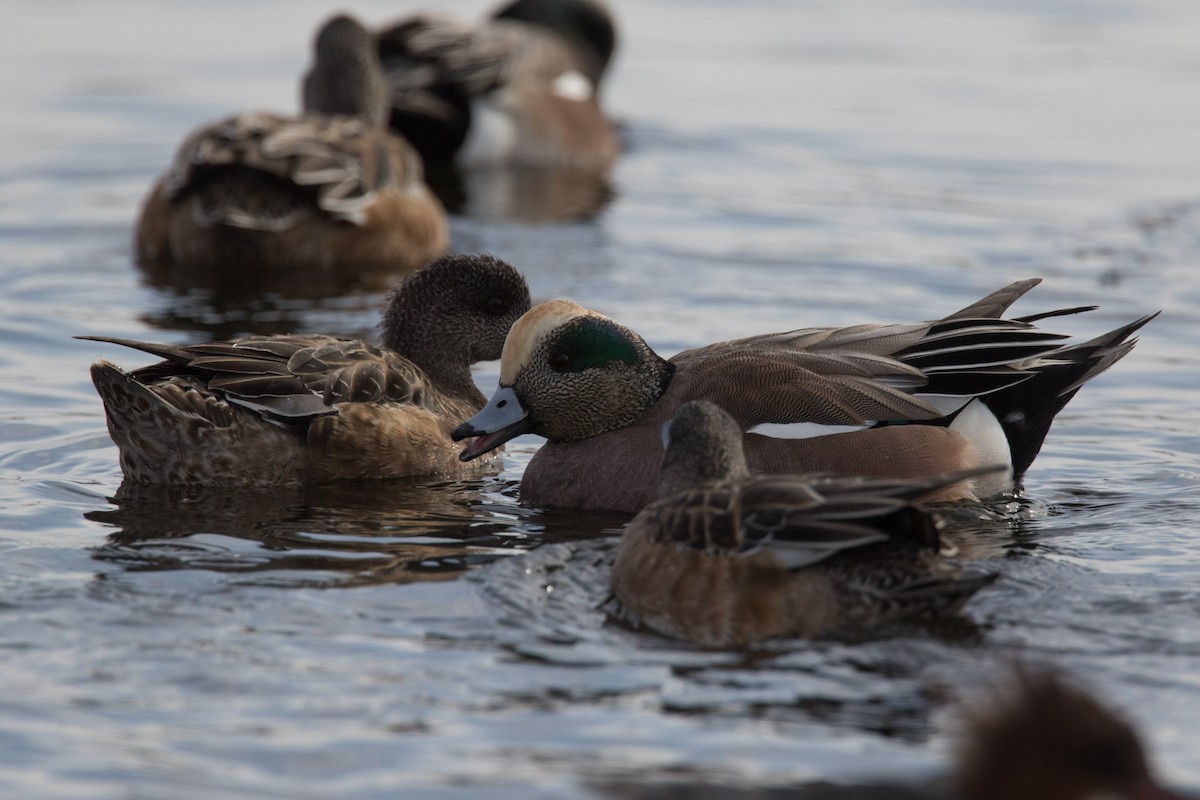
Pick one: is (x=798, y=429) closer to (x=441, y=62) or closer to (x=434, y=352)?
(x=434, y=352)

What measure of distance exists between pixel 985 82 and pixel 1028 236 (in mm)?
6058

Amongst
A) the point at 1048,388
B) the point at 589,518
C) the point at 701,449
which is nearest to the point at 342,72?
the point at 589,518

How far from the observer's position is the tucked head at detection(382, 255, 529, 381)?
8.60 m

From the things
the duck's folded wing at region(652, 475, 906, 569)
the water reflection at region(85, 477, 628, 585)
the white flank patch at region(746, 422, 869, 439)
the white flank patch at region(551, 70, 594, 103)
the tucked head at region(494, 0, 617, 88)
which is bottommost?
the water reflection at region(85, 477, 628, 585)

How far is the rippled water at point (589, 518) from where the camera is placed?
501cm

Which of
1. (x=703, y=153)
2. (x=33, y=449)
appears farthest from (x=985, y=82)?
(x=33, y=449)

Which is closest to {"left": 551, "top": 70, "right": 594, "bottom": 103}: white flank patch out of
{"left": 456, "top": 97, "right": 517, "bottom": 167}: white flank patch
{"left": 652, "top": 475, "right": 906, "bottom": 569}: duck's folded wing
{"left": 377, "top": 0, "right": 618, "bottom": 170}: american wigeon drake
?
{"left": 377, "top": 0, "right": 618, "bottom": 170}: american wigeon drake

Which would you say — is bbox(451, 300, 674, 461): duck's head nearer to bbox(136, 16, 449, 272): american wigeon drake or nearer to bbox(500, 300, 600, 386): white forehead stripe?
bbox(500, 300, 600, 386): white forehead stripe

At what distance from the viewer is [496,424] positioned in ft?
25.3

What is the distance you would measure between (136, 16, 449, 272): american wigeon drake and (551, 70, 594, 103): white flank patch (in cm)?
386

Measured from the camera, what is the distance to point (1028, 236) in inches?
511

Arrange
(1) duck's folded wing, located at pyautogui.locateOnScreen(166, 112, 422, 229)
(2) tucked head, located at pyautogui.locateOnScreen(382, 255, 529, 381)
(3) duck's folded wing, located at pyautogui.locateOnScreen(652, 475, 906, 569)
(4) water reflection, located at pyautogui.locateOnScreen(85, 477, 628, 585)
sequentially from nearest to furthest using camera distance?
(3) duck's folded wing, located at pyautogui.locateOnScreen(652, 475, 906, 569) < (4) water reflection, located at pyautogui.locateOnScreen(85, 477, 628, 585) < (2) tucked head, located at pyautogui.locateOnScreen(382, 255, 529, 381) < (1) duck's folded wing, located at pyautogui.locateOnScreen(166, 112, 422, 229)

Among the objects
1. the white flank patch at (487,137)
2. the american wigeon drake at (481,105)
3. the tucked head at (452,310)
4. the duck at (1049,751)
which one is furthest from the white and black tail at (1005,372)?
the white flank patch at (487,137)

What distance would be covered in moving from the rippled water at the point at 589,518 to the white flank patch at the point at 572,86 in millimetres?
643
